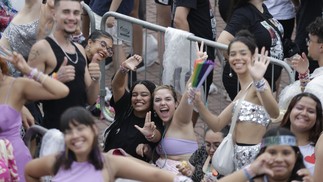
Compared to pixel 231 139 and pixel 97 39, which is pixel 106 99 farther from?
pixel 231 139

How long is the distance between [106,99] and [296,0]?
2.36 m

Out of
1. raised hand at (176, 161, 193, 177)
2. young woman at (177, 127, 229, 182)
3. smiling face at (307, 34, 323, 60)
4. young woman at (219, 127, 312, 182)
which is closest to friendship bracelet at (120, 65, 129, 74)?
young woman at (177, 127, 229, 182)

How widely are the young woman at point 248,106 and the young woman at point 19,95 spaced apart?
1.24m

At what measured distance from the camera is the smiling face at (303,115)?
7078mm

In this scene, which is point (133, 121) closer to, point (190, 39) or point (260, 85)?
point (190, 39)

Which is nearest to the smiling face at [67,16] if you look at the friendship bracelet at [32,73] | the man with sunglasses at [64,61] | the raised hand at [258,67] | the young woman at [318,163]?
the man with sunglasses at [64,61]

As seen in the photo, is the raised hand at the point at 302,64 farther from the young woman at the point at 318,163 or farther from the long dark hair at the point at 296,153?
the long dark hair at the point at 296,153

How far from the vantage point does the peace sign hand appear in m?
7.81

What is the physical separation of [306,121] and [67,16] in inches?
80.4

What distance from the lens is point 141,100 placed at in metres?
8.17

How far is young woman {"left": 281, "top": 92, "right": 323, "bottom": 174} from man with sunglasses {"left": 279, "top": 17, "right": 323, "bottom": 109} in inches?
21.8

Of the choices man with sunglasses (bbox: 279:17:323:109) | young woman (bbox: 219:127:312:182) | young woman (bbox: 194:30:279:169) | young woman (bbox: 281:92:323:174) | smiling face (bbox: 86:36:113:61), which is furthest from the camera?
smiling face (bbox: 86:36:113:61)

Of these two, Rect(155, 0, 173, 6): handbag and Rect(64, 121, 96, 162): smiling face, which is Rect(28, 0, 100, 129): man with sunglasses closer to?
Rect(64, 121, 96, 162): smiling face

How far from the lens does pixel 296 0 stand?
34.1 feet
